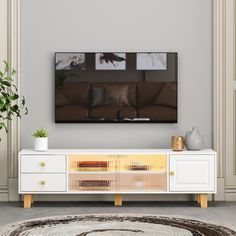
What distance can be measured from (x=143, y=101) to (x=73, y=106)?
2.28 feet

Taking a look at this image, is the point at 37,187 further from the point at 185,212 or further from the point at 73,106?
the point at 185,212

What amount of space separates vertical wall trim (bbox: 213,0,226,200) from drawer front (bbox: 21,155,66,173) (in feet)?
5.13

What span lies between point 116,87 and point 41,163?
106cm

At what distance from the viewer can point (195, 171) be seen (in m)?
5.78

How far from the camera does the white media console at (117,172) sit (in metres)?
5.78

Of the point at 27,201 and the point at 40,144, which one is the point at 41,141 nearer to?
the point at 40,144

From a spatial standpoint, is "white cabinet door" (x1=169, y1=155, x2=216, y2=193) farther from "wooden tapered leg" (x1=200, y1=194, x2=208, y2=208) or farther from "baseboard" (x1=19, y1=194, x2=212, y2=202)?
"baseboard" (x1=19, y1=194, x2=212, y2=202)

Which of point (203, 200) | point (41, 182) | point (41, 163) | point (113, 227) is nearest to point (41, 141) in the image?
point (41, 163)

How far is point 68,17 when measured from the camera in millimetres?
6152

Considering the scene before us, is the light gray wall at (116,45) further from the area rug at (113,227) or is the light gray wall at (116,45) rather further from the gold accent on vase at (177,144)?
the area rug at (113,227)

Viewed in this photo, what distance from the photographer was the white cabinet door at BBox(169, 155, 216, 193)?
19.0 ft

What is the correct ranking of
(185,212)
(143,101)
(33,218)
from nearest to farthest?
(33,218) → (185,212) → (143,101)

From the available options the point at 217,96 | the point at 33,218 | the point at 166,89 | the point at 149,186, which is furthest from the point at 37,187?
the point at 217,96

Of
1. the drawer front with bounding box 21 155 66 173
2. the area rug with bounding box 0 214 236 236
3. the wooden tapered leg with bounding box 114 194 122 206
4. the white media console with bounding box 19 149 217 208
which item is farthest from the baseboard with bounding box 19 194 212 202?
the area rug with bounding box 0 214 236 236
